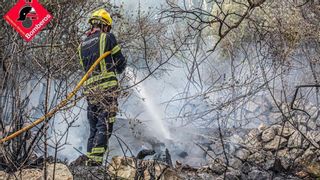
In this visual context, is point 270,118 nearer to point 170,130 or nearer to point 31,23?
point 170,130

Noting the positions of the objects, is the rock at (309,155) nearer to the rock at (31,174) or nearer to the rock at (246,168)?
the rock at (246,168)

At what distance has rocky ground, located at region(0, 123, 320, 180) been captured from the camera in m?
3.70

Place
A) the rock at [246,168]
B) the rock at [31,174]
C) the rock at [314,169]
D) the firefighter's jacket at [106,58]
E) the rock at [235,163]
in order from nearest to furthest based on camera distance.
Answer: the rock at [31,174]
the firefighter's jacket at [106,58]
the rock at [246,168]
the rock at [314,169]
the rock at [235,163]

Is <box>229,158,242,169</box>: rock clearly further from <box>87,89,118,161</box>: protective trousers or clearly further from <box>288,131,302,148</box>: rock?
<box>87,89,118,161</box>: protective trousers

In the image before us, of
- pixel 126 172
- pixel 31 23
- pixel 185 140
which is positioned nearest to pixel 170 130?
pixel 185 140

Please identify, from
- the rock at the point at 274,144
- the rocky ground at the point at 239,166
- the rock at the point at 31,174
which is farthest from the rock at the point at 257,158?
the rock at the point at 31,174

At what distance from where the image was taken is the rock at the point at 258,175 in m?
4.80

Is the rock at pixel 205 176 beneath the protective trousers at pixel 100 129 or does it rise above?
beneath

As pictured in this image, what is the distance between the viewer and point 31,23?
146 inches

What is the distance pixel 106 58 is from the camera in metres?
5.18

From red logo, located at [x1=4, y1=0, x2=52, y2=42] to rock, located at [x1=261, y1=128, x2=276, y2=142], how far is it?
4.52 meters

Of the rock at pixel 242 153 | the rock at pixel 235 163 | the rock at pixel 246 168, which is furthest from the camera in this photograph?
the rock at pixel 242 153

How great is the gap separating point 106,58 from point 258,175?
2.17 metres

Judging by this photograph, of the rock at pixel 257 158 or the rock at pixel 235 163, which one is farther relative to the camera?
the rock at pixel 257 158
